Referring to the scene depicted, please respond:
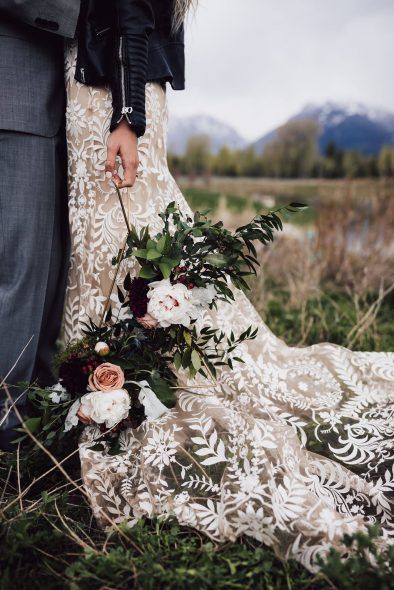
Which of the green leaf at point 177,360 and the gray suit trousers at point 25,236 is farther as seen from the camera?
the gray suit trousers at point 25,236

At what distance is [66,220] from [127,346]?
713mm

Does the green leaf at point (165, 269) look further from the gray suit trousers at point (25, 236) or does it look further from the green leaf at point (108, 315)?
the gray suit trousers at point (25, 236)

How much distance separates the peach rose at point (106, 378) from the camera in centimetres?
163

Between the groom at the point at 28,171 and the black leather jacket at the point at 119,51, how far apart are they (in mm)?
80

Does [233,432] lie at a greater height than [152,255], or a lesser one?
lesser

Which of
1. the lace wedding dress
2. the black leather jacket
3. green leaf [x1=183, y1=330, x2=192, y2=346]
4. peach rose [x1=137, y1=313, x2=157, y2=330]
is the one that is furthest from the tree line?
peach rose [x1=137, y1=313, x2=157, y2=330]

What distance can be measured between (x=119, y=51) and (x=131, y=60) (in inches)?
2.3

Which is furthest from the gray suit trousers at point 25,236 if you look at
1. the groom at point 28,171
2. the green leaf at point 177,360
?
the green leaf at point 177,360

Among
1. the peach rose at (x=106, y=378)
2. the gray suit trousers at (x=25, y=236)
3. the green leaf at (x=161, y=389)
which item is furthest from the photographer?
the gray suit trousers at (x=25, y=236)

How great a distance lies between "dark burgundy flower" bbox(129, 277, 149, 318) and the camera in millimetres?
1679

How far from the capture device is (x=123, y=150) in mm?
1807

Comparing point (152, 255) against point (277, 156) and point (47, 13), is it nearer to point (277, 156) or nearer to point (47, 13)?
point (47, 13)

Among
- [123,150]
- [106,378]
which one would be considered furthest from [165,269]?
[123,150]

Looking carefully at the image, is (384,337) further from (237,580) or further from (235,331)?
(237,580)
